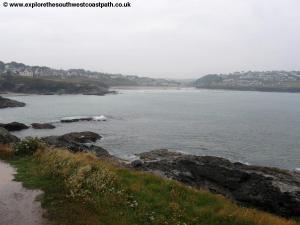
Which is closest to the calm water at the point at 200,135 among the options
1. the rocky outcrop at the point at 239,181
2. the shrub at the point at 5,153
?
the rocky outcrop at the point at 239,181

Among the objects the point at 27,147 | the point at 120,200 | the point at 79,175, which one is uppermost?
the point at 79,175

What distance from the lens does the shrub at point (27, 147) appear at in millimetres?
23527

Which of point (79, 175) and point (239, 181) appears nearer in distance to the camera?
point (79, 175)

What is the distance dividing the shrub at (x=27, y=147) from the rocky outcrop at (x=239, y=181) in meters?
7.82

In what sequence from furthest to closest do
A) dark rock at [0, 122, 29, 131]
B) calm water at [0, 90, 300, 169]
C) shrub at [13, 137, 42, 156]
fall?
dark rock at [0, 122, 29, 131] < calm water at [0, 90, 300, 169] < shrub at [13, 137, 42, 156]

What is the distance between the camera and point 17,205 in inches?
541

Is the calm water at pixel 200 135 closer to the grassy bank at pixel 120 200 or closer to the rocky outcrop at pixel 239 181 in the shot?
the rocky outcrop at pixel 239 181

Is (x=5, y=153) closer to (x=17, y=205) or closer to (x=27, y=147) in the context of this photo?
(x=27, y=147)

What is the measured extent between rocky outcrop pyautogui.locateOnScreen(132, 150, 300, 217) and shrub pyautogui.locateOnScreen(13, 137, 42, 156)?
7818 millimetres

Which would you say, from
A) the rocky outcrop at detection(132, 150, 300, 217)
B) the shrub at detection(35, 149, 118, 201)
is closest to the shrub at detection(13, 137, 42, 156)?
the shrub at detection(35, 149, 118, 201)

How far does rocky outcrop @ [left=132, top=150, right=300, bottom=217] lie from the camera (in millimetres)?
21641

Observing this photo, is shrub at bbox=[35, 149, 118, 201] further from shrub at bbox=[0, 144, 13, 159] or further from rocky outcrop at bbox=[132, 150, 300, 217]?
rocky outcrop at bbox=[132, 150, 300, 217]

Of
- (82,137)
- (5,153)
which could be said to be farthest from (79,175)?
(82,137)

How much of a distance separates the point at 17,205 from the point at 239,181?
16.9 metres
